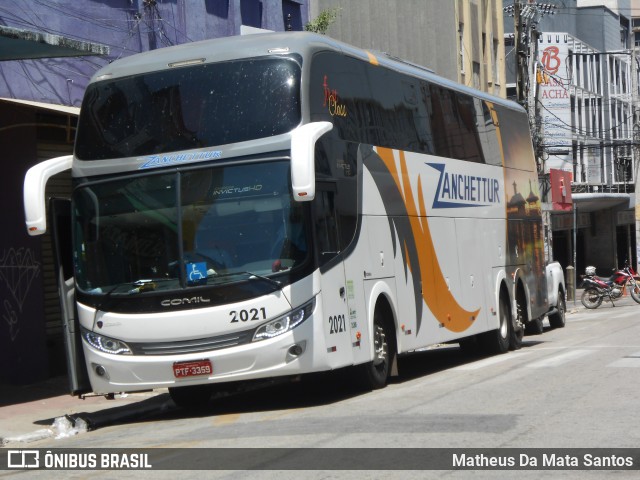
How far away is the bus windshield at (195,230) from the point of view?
12055 mm

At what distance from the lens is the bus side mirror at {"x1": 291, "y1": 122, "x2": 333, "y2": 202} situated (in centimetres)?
1112

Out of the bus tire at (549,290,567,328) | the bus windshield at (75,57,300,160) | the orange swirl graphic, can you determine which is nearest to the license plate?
the bus windshield at (75,57,300,160)

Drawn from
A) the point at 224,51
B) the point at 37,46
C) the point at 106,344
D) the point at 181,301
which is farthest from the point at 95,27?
the point at 181,301

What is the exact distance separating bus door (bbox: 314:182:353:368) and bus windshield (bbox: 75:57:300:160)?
1040 millimetres

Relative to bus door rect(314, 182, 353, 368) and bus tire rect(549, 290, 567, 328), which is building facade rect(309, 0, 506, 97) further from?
bus door rect(314, 182, 353, 368)

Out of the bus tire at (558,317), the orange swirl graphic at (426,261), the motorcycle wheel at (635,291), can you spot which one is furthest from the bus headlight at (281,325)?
the motorcycle wheel at (635,291)

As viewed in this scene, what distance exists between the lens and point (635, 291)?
37.7 metres

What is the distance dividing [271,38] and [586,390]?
536cm

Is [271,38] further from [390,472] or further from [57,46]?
[390,472]

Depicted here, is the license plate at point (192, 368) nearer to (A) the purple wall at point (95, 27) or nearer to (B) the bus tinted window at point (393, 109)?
(B) the bus tinted window at point (393, 109)

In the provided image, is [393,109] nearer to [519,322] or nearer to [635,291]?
[519,322]

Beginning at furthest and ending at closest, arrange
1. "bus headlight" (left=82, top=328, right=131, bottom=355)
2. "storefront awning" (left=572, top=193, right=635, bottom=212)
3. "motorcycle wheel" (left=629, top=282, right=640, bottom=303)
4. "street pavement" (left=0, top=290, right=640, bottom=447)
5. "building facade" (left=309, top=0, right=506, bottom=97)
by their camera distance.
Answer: "storefront awning" (left=572, top=193, right=635, bottom=212), "motorcycle wheel" (left=629, top=282, right=640, bottom=303), "building facade" (left=309, top=0, right=506, bottom=97), "street pavement" (left=0, top=290, right=640, bottom=447), "bus headlight" (left=82, top=328, right=131, bottom=355)

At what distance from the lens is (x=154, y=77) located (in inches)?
508

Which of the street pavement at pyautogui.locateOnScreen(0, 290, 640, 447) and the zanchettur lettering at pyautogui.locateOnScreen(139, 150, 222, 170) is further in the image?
the street pavement at pyautogui.locateOnScreen(0, 290, 640, 447)
